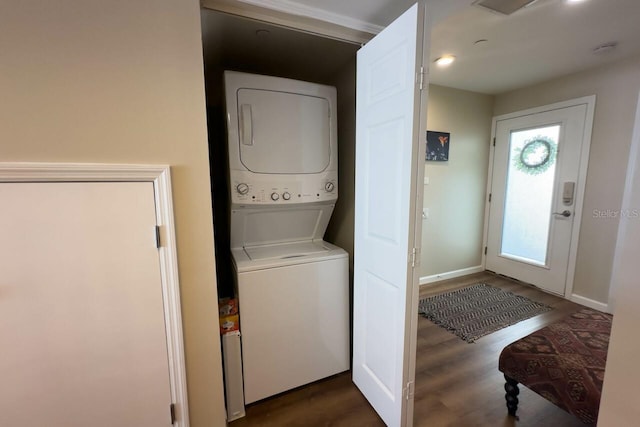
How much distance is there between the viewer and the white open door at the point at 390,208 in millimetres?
1156

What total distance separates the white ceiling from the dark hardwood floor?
2195 millimetres

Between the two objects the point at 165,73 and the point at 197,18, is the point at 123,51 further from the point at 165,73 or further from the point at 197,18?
the point at 197,18

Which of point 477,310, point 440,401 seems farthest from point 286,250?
point 477,310

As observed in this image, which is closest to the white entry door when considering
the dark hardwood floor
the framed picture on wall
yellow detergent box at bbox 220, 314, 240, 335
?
yellow detergent box at bbox 220, 314, 240, 335

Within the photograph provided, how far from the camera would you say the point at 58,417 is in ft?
3.55

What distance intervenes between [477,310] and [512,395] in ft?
4.20

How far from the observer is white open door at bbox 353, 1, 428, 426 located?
1.16 m

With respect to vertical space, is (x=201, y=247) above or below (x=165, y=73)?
below

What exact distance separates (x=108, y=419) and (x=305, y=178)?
1.49 meters

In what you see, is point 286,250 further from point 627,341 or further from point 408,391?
point 627,341

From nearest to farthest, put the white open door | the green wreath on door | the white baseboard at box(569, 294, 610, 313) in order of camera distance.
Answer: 1. the white open door
2. the white baseboard at box(569, 294, 610, 313)
3. the green wreath on door

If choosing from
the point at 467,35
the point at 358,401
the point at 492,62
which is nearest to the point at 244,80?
the point at 467,35

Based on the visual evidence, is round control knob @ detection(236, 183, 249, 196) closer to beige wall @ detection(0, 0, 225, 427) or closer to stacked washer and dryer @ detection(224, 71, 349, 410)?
stacked washer and dryer @ detection(224, 71, 349, 410)

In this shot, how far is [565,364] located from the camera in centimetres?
131
